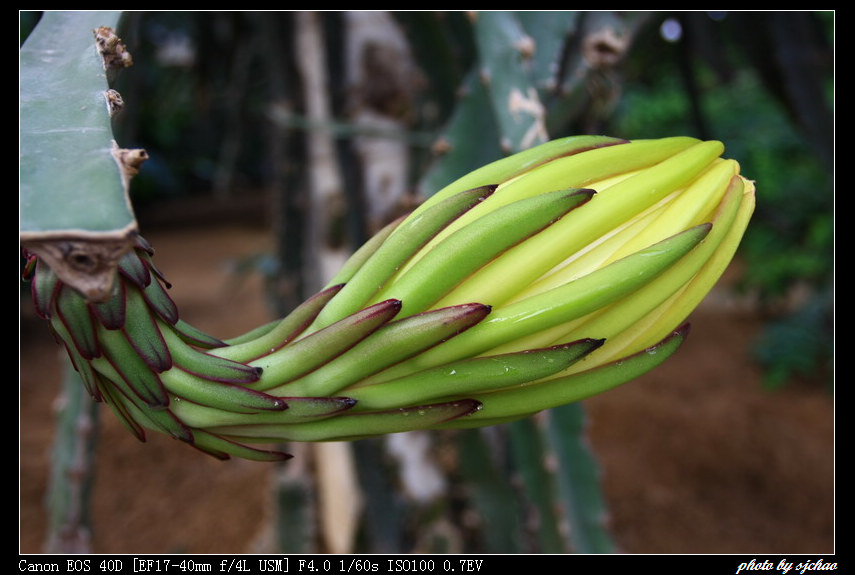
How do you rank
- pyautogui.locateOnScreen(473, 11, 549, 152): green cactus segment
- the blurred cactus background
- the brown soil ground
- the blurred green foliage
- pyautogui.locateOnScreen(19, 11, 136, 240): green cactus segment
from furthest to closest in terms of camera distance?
1. the brown soil ground
2. the blurred green foliage
3. the blurred cactus background
4. pyautogui.locateOnScreen(473, 11, 549, 152): green cactus segment
5. pyautogui.locateOnScreen(19, 11, 136, 240): green cactus segment

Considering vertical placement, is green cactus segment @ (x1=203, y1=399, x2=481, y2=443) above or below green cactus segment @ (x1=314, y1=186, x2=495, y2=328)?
below

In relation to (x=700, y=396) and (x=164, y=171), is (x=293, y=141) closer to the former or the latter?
(x=700, y=396)

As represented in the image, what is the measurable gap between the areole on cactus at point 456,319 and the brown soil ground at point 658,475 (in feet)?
4.84

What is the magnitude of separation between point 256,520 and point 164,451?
22.2 inches

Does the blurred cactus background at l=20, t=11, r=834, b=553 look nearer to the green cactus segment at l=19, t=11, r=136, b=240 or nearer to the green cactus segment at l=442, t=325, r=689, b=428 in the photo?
the green cactus segment at l=19, t=11, r=136, b=240

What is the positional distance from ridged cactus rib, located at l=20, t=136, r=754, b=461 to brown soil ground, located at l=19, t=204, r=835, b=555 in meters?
1.47

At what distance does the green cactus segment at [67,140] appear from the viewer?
236mm

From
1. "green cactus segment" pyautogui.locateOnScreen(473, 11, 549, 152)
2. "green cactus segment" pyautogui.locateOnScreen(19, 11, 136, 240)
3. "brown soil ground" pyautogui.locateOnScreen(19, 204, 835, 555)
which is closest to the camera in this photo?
"green cactus segment" pyautogui.locateOnScreen(19, 11, 136, 240)

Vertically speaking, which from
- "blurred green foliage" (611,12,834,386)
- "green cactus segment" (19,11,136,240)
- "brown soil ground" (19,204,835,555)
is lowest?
"brown soil ground" (19,204,835,555)

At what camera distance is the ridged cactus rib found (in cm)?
28

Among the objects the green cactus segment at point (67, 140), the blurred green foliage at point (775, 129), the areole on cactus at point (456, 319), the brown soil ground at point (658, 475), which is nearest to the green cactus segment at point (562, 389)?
the areole on cactus at point (456, 319)

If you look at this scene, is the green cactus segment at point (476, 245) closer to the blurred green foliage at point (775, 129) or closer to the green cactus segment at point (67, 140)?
the green cactus segment at point (67, 140)

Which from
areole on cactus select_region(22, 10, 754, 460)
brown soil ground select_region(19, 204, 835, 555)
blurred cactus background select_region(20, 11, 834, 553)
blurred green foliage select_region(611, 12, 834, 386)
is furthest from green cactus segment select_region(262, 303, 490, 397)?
brown soil ground select_region(19, 204, 835, 555)
